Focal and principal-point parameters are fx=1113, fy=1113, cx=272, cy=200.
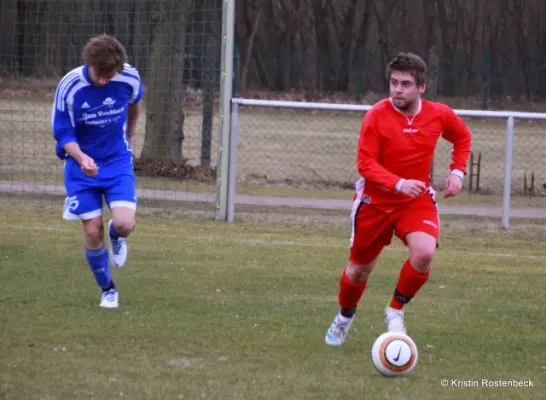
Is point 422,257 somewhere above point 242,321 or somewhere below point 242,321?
above

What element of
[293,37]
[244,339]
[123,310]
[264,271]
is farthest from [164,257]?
[293,37]

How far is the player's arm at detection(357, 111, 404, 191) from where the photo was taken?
6.25 meters

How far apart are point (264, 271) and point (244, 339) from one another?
109 inches

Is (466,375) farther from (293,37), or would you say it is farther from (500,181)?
(293,37)

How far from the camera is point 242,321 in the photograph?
736cm

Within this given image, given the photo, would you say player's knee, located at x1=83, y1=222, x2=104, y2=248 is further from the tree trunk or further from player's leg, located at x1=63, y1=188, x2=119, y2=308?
the tree trunk

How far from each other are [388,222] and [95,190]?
2.15m

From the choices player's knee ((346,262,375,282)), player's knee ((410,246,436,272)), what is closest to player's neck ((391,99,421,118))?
player's knee ((410,246,436,272))

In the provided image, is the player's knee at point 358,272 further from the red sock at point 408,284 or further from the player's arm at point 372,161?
the player's arm at point 372,161

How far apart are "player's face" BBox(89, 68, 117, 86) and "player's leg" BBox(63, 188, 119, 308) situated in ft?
2.45

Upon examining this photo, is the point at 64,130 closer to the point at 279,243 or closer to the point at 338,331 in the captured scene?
the point at 338,331

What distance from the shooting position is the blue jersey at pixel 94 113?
7.33 metres

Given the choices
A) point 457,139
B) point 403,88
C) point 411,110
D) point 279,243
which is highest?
point 403,88

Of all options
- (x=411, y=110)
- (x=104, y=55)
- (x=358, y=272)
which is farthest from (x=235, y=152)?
(x=411, y=110)
